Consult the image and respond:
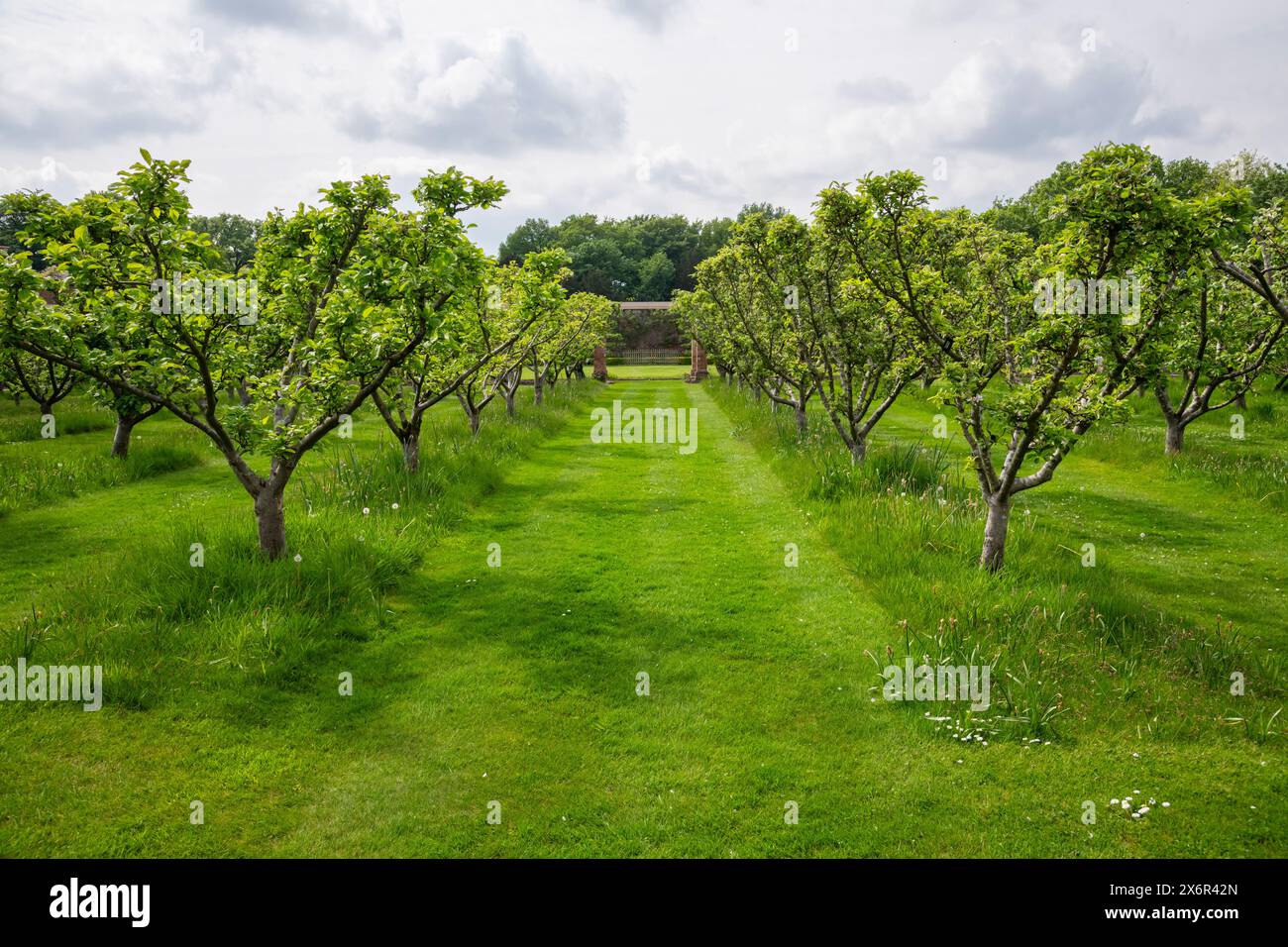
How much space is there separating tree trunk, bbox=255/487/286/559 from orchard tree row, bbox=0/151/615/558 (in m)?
0.02

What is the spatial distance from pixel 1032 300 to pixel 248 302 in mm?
10999

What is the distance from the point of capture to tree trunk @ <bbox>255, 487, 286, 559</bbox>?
9.07m

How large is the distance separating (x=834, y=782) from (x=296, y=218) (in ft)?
34.2

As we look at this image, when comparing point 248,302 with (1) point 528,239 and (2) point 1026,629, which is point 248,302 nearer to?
(2) point 1026,629

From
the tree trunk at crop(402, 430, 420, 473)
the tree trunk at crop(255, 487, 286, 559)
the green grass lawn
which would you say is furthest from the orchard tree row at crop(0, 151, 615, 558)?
the tree trunk at crop(402, 430, 420, 473)

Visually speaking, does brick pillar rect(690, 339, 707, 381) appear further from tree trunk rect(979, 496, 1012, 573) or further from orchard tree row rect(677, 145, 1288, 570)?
tree trunk rect(979, 496, 1012, 573)

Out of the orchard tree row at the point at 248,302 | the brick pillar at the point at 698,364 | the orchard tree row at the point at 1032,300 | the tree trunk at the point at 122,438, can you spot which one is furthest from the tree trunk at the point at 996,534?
the brick pillar at the point at 698,364

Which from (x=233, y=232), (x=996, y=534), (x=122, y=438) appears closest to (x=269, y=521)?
(x=996, y=534)

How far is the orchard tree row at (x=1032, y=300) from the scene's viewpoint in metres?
7.70

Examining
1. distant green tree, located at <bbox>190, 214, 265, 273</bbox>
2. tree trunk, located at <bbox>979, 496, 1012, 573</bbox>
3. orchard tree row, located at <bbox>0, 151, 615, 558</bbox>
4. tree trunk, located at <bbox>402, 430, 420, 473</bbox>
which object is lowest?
tree trunk, located at <bbox>979, 496, 1012, 573</bbox>

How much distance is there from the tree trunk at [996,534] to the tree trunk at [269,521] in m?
9.47

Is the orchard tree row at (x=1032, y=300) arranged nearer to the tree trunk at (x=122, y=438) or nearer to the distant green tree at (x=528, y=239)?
the tree trunk at (x=122, y=438)
